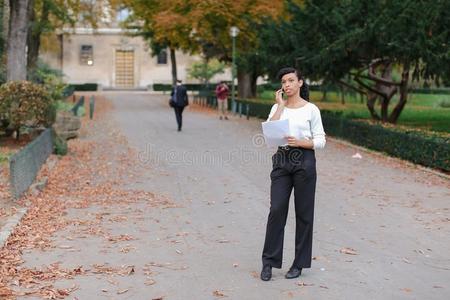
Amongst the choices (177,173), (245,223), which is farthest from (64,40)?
(245,223)

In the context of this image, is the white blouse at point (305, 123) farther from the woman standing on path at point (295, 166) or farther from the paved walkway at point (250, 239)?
the paved walkway at point (250, 239)

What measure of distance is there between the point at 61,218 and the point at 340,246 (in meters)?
3.45

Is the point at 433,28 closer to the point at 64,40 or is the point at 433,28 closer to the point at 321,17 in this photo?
the point at 321,17

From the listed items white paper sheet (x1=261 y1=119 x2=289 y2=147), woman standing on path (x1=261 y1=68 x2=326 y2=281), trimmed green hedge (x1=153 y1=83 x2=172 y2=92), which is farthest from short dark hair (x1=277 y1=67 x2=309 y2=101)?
trimmed green hedge (x1=153 y1=83 x2=172 y2=92)

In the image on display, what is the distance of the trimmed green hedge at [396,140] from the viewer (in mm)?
13086

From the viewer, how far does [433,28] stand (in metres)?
16.9

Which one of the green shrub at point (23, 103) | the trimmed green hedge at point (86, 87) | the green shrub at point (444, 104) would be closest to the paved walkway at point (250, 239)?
the green shrub at point (23, 103)

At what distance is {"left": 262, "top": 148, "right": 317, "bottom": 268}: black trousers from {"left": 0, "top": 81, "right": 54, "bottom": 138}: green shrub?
10.4 metres

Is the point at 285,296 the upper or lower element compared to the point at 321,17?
lower

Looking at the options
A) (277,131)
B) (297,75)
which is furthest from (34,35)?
(277,131)

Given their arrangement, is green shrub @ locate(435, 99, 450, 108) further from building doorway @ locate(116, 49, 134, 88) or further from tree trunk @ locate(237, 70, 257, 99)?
building doorway @ locate(116, 49, 134, 88)

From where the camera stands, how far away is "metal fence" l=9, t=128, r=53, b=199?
9258 millimetres

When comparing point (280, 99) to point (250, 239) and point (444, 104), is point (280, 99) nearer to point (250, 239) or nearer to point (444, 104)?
point (250, 239)

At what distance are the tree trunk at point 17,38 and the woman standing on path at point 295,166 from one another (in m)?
13.3
